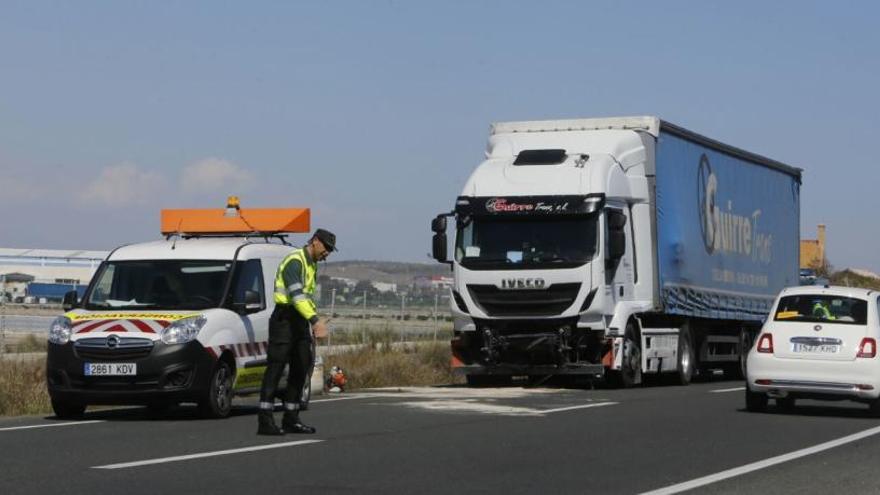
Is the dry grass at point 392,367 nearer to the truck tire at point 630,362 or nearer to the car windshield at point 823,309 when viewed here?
the truck tire at point 630,362

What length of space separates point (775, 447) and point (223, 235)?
8.03 meters

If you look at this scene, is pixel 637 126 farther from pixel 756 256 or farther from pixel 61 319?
pixel 61 319

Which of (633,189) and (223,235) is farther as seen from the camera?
(633,189)

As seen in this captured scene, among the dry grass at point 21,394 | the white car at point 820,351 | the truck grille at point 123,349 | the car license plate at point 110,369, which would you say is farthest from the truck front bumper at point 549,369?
the car license plate at point 110,369

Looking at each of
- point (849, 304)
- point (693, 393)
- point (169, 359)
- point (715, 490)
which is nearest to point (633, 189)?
point (693, 393)

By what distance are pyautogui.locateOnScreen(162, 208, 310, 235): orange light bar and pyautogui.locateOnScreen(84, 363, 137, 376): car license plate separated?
3595mm

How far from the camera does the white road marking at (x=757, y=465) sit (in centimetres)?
1102

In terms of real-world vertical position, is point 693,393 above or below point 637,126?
below

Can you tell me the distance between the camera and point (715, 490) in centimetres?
1098

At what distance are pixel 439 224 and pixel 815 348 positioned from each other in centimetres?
731

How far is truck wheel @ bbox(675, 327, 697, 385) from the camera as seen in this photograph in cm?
2805

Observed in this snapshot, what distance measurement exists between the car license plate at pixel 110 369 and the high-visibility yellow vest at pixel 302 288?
94.4 inches

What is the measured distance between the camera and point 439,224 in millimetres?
24281

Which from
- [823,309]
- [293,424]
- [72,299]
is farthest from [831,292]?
[72,299]
